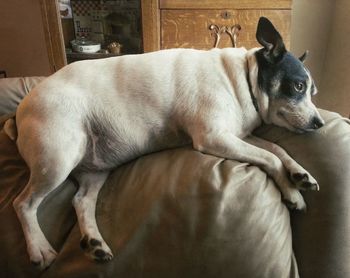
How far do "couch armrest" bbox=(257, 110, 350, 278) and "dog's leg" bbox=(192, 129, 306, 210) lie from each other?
4 centimetres

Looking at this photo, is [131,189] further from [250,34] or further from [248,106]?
[250,34]

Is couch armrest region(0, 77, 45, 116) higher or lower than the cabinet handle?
lower

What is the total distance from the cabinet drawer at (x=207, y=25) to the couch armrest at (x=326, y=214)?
0.99 m

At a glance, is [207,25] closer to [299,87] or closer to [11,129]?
[299,87]

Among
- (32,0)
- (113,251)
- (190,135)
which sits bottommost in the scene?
(113,251)

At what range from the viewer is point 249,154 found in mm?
878

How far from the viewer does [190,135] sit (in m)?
0.98

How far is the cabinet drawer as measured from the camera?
1.68 metres

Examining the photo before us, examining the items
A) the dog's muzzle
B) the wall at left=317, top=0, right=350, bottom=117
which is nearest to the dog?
the dog's muzzle

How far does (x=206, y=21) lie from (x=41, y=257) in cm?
132

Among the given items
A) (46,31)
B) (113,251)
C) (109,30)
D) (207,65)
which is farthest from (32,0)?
(113,251)

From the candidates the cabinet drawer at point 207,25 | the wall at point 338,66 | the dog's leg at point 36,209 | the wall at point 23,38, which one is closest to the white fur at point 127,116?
the dog's leg at point 36,209

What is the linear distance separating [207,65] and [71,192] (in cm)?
57

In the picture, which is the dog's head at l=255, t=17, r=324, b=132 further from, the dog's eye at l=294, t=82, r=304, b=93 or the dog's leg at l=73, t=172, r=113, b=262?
the dog's leg at l=73, t=172, r=113, b=262
